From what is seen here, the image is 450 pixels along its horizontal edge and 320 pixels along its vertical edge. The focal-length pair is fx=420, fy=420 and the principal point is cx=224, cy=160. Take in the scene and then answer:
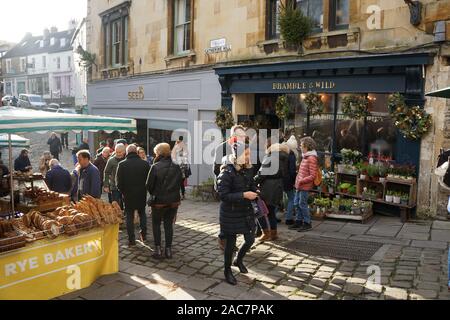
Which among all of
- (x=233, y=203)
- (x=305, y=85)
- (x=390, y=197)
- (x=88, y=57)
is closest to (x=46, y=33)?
(x=88, y=57)

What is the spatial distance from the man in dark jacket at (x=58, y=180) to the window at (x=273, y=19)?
6633mm

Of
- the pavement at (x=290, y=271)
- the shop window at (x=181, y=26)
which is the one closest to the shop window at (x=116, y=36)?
the shop window at (x=181, y=26)

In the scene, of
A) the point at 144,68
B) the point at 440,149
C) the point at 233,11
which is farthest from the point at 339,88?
the point at 144,68

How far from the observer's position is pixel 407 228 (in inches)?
319

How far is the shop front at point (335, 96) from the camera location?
8719 millimetres

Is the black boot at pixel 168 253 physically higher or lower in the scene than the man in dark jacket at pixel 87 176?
lower

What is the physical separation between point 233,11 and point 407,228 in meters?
8.00

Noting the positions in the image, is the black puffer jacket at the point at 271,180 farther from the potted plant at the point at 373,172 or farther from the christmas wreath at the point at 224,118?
the christmas wreath at the point at 224,118

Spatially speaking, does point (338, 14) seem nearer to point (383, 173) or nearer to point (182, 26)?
point (383, 173)

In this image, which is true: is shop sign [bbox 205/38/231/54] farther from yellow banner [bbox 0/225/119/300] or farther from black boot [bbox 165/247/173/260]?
yellow banner [bbox 0/225/119/300]

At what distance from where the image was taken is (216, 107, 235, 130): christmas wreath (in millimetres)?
12539

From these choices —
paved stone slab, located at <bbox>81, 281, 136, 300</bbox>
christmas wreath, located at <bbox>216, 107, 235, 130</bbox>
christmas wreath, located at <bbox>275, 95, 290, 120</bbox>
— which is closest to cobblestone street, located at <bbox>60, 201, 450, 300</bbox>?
paved stone slab, located at <bbox>81, 281, 136, 300</bbox>

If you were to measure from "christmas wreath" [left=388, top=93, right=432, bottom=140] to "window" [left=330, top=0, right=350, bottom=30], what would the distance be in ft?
8.11

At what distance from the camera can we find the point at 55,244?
5.11 metres
